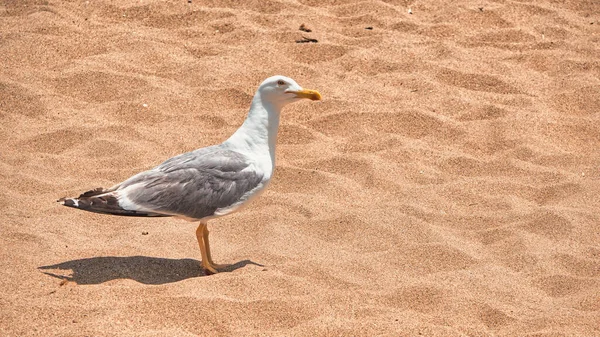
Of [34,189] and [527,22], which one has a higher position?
[527,22]

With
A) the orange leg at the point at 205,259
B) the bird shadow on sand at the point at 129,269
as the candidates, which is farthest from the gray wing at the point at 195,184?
the bird shadow on sand at the point at 129,269

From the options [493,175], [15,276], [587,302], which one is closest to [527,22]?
[493,175]

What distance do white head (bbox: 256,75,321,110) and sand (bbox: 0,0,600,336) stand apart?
26.1 inches

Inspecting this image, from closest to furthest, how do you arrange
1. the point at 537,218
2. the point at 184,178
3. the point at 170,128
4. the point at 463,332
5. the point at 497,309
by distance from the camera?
the point at 463,332
the point at 497,309
the point at 184,178
the point at 537,218
the point at 170,128

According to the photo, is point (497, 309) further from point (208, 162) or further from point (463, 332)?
point (208, 162)

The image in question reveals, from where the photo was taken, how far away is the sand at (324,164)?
3.91 m

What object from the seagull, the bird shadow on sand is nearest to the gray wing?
the seagull

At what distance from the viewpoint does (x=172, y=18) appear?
7.41 metres

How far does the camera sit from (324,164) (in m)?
5.62

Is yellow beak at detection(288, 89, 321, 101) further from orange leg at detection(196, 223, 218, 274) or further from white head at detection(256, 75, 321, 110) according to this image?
orange leg at detection(196, 223, 218, 274)

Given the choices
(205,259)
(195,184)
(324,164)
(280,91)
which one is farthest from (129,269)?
(324,164)

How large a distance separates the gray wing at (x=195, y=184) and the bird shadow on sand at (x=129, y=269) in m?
0.27

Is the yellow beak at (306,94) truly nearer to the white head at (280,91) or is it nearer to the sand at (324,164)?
the white head at (280,91)

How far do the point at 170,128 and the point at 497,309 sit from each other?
2.80 metres
